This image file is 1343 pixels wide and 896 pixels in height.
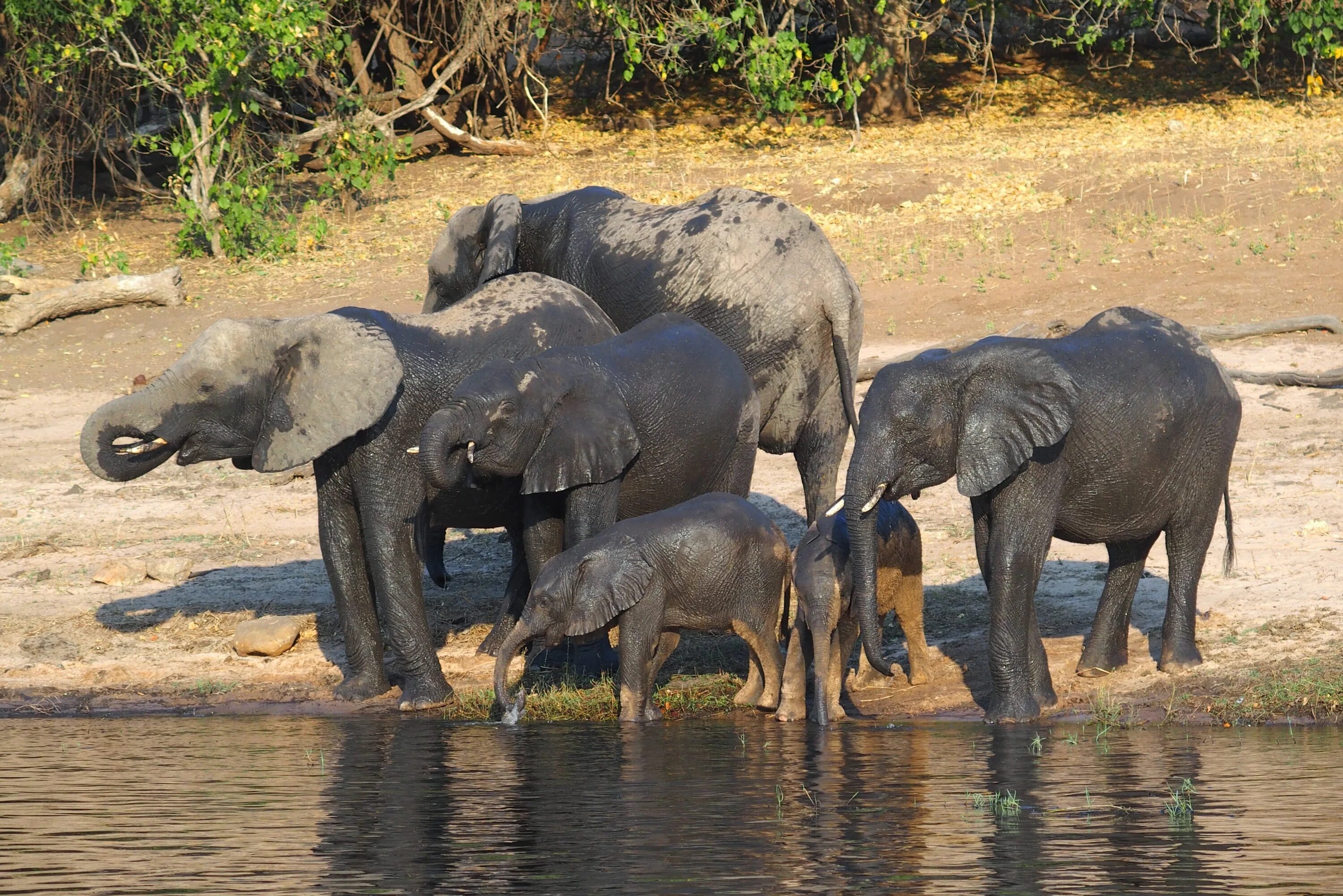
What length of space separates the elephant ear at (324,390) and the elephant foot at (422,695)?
1.44m

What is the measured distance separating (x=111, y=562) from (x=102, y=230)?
1070 cm

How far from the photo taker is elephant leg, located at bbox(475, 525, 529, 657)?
1141 cm

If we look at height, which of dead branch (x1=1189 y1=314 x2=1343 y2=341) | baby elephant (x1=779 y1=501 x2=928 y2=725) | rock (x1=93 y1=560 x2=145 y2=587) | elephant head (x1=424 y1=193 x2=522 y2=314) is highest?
elephant head (x1=424 y1=193 x2=522 y2=314)

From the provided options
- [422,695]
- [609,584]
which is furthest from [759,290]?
[422,695]

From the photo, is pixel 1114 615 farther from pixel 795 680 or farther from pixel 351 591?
pixel 351 591

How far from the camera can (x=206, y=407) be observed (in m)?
10.2

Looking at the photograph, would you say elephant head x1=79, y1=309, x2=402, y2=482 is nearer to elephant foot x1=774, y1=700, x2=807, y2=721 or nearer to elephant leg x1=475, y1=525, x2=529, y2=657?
elephant leg x1=475, y1=525, x2=529, y2=657

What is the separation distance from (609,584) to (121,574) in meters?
4.49

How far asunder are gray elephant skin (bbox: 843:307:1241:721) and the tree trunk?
49.7 ft

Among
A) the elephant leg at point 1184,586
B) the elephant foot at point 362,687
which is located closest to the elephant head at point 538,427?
the elephant foot at point 362,687

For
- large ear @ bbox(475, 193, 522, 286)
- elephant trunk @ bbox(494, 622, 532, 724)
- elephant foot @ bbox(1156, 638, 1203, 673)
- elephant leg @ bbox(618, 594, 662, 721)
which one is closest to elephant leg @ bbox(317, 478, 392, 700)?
elephant trunk @ bbox(494, 622, 532, 724)

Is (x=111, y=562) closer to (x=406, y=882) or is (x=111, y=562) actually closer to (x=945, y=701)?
(x=945, y=701)

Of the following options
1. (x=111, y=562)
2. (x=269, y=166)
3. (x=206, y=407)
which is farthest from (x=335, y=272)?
(x=206, y=407)

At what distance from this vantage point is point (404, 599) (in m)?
10.5
